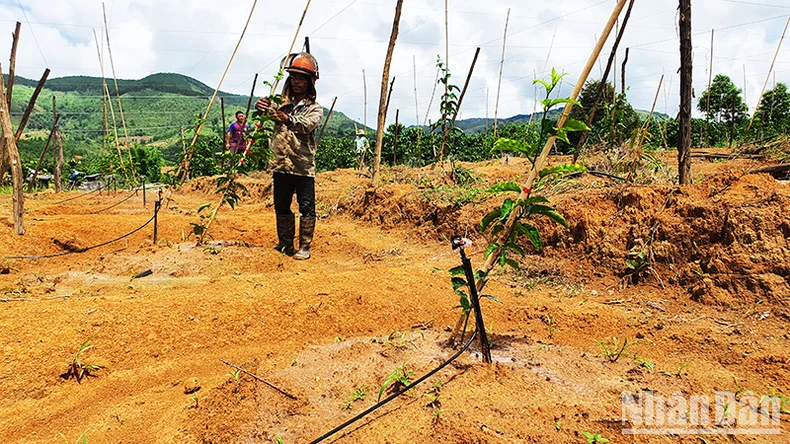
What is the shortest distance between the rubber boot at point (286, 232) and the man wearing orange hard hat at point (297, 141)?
0.01 metres

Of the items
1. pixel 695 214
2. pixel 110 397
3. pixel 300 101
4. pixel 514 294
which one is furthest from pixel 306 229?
pixel 695 214

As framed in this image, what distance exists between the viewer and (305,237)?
4.39m

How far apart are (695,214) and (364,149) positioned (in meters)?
10.9

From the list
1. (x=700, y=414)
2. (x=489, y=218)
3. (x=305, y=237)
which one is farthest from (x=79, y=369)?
(x=700, y=414)

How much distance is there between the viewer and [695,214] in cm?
336

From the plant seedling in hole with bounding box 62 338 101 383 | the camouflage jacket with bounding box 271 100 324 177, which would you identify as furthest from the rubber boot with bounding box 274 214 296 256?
the plant seedling in hole with bounding box 62 338 101 383

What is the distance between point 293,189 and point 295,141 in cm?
52

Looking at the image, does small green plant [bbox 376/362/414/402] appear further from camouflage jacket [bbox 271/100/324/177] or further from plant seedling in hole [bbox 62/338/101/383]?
camouflage jacket [bbox 271/100/324/177]

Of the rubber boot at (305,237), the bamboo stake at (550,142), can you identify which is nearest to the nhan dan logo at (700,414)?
the bamboo stake at (550,142)

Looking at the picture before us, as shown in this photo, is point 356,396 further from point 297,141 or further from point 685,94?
point 685,94

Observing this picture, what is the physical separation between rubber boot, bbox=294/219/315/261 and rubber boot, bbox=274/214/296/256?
0.43 feet

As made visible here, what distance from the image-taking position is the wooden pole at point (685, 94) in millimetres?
4113

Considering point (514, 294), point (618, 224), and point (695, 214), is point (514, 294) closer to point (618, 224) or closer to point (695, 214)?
point (618, 224)

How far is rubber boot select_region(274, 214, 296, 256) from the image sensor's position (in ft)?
14.4
